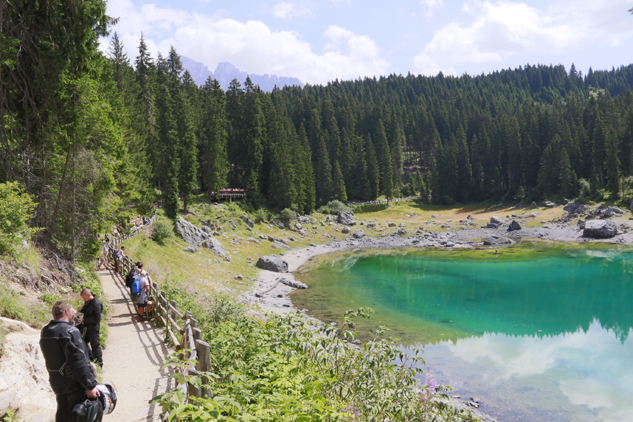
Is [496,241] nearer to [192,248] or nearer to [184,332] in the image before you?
[192,248]

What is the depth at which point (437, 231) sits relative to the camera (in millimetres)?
66562

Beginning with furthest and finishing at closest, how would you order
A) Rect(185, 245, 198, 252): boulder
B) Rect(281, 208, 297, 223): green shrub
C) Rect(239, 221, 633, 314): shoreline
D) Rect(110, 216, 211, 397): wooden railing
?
Rect(281, 208, 297, 223): green shrub → Rect(239, 221, 633, 314): shoreline → Rect(185, 245, 198, 252): boulder → Rect(110, 216, 211, 397): wooden railing

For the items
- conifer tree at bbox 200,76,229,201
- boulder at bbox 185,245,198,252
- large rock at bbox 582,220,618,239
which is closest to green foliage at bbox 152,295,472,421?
boulder at bbox 185,245,198,252

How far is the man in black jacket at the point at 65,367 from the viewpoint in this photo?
16.1 feet

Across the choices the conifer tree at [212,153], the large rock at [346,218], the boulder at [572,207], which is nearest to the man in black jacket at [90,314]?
the conifer tree at [212,153]

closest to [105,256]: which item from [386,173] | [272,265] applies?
[272,265]

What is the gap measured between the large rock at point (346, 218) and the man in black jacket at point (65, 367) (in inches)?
2486

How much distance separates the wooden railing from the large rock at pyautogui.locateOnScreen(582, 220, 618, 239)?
60.5 metres

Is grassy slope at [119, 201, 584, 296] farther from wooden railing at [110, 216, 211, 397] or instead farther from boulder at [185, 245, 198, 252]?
wooden railing at [110, 216, 211, 397]

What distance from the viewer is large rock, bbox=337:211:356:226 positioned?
67875 millimetres

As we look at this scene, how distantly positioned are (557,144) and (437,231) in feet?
131

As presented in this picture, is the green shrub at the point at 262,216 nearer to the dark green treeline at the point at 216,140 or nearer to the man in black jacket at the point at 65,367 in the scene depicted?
the dark green treeline at the point at 216,140

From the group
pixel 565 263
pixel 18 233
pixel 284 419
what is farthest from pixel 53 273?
pixel 565 263

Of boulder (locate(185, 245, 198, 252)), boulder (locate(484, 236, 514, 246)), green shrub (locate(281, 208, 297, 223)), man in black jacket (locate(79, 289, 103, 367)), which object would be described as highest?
green shrub (locate(281, 208, 297, 223))
